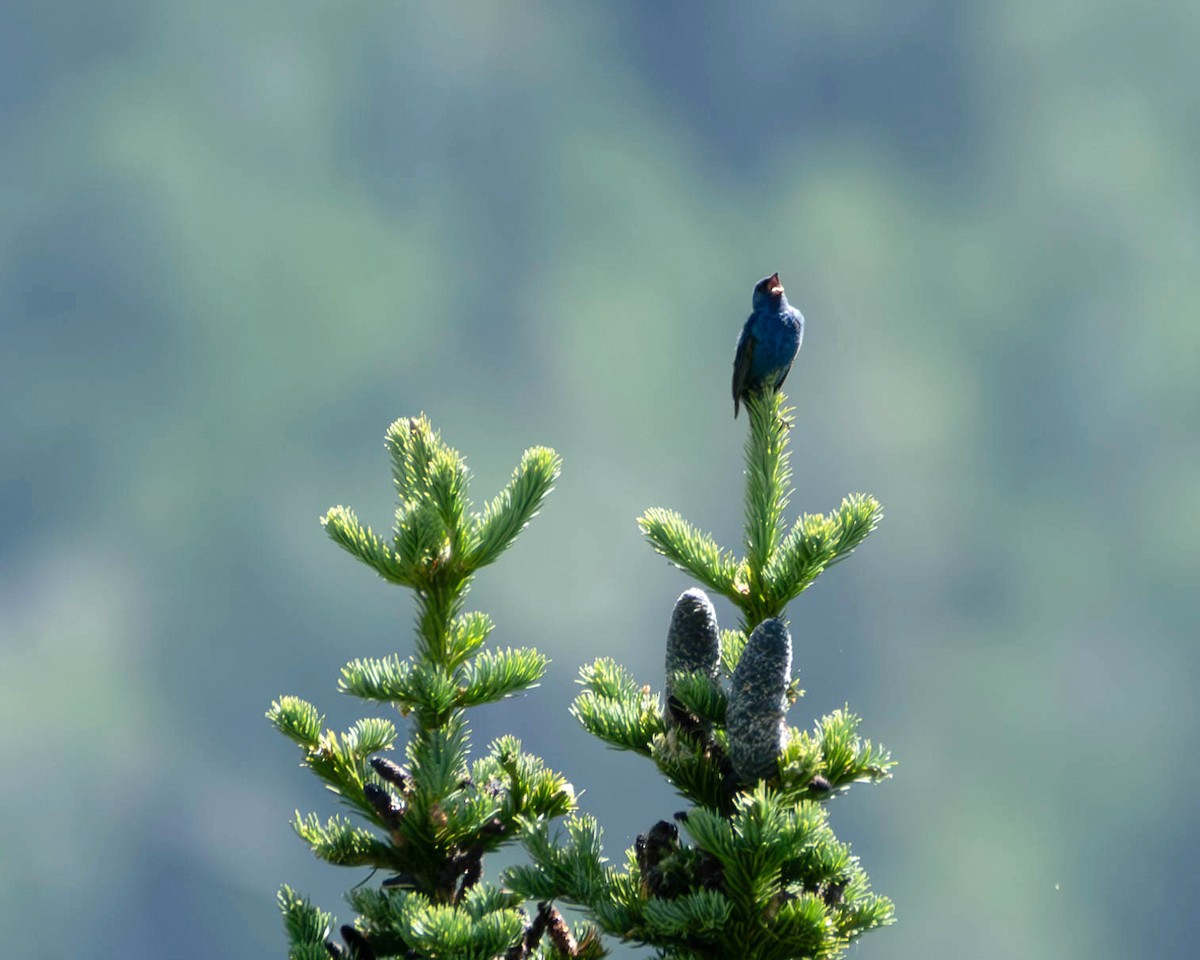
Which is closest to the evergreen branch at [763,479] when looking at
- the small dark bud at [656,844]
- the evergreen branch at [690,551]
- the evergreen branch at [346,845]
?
the evergreen branch at [690,551]

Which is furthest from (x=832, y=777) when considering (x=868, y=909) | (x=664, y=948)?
(x=664, y=948)

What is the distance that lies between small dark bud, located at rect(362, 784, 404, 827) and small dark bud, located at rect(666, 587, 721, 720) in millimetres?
800

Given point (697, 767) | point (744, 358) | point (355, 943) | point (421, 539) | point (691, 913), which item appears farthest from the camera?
point (744, 358)

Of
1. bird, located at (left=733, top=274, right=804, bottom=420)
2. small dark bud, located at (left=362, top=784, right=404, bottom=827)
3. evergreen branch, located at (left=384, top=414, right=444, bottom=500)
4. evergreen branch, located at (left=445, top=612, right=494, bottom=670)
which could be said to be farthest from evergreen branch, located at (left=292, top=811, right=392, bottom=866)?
bird, located at (left=733, top=274, right=804, bottom=420)

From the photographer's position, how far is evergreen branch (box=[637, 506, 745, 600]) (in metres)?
3.88

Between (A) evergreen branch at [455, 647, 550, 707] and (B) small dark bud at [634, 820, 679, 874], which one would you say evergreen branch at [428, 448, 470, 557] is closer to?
(A) evergreen branch at [455, 647, 550, 707]

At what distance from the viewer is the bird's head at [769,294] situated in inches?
211

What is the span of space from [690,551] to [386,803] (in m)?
1.11

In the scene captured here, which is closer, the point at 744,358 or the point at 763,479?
the point at 763,479

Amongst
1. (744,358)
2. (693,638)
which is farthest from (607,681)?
(744,358)

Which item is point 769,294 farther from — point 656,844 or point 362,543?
point 656,844

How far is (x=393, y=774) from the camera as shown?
3662 mm

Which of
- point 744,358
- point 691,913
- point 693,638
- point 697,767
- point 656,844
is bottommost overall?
point 691,913

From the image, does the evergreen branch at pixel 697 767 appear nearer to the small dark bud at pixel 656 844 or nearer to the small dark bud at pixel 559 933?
the small dark bud at pixel 656 844
